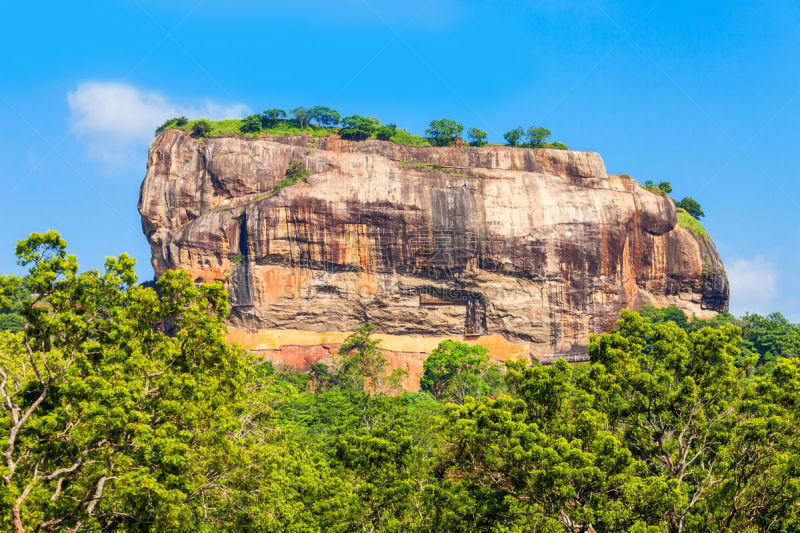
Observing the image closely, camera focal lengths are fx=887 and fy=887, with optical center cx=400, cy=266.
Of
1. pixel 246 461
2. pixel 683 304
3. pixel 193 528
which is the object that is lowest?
pixel 193 528

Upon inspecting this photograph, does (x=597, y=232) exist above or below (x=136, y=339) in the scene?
above

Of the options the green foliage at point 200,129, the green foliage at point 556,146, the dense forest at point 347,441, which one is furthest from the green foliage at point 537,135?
the dense forest at point 347,441

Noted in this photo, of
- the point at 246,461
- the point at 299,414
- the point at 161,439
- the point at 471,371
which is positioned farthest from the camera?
the point at 471,371

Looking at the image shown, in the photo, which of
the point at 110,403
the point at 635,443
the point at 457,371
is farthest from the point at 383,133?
the point at 110,403

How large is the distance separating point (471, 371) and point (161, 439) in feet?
148

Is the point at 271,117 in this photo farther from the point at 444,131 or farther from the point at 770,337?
the point at 770,337

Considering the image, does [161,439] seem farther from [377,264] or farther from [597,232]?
[597,232]

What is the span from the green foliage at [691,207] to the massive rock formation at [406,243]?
10.9 metres

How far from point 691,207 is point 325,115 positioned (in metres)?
34.1

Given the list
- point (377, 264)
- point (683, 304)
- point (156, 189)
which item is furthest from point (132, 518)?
point (683, 304)

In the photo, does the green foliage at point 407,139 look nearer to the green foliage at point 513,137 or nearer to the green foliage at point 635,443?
the green foliage at point 513,137

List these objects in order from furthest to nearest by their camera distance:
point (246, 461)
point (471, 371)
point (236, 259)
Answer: point (236, 259) < point (471, 371) < point (246, 461)

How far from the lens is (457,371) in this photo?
60969mm

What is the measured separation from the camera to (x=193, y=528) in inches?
696
